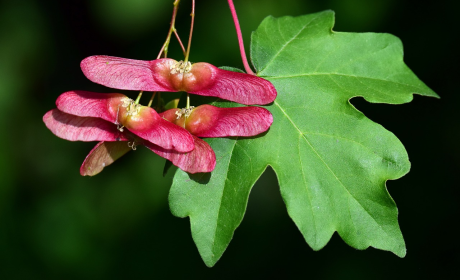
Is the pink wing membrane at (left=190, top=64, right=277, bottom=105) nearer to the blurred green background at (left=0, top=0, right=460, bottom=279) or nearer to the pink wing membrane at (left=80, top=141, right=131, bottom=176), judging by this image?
the pink wing membrane at (left=80, top=141, right=131, bottom=176)

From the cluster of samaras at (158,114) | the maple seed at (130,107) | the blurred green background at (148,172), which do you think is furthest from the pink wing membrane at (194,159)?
the blurred green background at (148,172)

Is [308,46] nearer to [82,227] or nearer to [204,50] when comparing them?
[204,50]

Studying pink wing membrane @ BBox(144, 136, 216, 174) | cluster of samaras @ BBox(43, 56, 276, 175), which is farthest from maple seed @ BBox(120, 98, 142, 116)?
pink wing membrane @ BBox(144, 136, 216, 174)

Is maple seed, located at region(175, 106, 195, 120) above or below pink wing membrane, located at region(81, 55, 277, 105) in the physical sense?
below

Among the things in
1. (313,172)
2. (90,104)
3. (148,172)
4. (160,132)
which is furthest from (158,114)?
(148,172)

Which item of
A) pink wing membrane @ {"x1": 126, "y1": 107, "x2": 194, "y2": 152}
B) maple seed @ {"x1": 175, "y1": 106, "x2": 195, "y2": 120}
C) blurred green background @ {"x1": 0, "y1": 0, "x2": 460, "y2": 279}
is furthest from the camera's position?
blurred green background @ {"x1": 0, "y1": 0, "x2": 460, "y2": 279}

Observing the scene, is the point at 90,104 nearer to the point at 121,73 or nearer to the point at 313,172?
the point at 121,73
